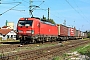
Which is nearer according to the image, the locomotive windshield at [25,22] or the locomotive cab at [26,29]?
the locomotive cab at [26,29]

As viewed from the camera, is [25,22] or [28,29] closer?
[28,29]

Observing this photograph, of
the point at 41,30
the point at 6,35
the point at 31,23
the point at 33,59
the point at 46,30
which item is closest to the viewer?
the point at 33,59

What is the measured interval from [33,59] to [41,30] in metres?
18.5

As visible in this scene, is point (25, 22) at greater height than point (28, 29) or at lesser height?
greater

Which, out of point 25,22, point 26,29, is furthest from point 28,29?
point 25,22

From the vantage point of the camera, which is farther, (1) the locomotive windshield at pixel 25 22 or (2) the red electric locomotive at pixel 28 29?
(1) the locomotive windshield at pixel 25 22

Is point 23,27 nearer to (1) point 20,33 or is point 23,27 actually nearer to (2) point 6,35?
(1) point 20,33

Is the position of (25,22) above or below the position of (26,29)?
above

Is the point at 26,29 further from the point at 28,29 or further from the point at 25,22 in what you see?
the point at 25,22

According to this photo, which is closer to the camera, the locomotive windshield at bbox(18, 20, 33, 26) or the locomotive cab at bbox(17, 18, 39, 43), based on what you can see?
the locomotive cab at bbox(17, 18, 39, 43)

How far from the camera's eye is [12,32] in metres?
91.2

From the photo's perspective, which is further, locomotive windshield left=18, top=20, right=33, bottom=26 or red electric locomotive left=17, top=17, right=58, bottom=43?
locomotive windshield left=18, top=20, right=33, bottom=26

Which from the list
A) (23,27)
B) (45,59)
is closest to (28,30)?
(23,27)

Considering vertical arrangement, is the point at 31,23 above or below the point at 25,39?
above
